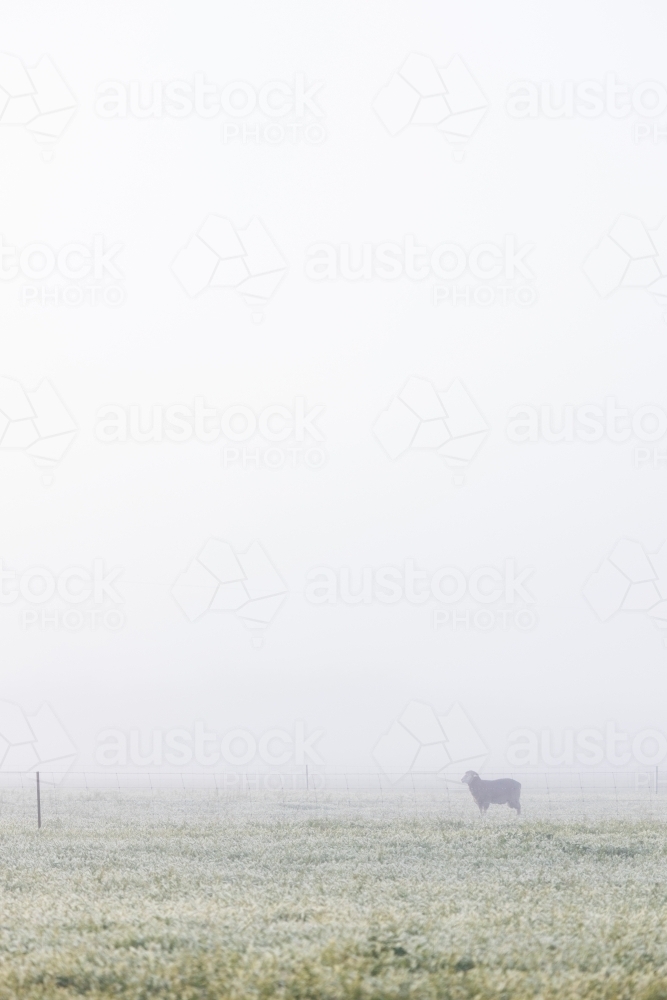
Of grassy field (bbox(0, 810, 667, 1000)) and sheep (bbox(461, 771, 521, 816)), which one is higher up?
grassy field (bbox(0, 810, 667, 1000))

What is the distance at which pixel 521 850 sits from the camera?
25.9 m

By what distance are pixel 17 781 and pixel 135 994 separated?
414ft

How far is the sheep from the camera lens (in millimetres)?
45938

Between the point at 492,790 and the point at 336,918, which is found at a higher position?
the point at 336,918

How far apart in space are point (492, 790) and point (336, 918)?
34.1 m

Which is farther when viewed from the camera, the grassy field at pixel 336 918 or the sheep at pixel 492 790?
the sheep at pixel 492 790

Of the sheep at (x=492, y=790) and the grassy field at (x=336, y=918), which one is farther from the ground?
the grassy field at (x=336, y=918)

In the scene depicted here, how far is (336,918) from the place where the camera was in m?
14.0

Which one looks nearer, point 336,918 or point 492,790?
point 336,918

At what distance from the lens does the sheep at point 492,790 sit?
45.9m

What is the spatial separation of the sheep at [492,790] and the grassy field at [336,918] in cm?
1832

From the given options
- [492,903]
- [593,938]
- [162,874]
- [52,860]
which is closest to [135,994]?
[593,938]

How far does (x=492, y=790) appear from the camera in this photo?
152 ft

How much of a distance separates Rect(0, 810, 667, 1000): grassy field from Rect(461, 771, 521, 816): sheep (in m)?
18.3
